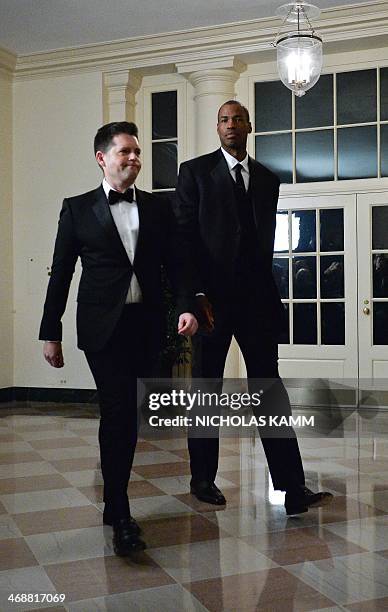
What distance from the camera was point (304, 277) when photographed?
7.03 meters

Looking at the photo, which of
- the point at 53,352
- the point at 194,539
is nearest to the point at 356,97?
the point at 53,352

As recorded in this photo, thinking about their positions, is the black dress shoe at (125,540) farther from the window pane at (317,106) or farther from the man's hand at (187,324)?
the window pane at (317,106)

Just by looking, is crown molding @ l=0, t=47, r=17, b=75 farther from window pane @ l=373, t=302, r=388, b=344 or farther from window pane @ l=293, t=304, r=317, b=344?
window pane @ l=373, t=302, r=388, b=344

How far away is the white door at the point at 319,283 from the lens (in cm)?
685

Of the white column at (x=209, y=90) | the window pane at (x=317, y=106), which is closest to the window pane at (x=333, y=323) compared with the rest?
the window pane at (x=317, y=106)

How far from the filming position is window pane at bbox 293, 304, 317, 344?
6.98m

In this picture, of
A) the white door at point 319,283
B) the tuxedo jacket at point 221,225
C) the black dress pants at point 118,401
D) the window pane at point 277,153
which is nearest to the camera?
the black dress pants at point 118,401

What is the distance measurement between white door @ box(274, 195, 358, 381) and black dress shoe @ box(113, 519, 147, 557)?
4.25 meters

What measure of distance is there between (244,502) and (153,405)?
3283mm

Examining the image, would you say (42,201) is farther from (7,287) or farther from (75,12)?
(75,12)

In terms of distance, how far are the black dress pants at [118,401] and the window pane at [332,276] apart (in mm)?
4334

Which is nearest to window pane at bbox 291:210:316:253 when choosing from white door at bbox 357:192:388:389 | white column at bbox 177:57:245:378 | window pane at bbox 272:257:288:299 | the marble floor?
window pane at bbox 272:257:288:299

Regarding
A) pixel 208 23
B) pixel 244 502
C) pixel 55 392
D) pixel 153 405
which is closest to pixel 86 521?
pixel 244 502

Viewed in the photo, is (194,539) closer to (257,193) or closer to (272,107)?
(257,193)
